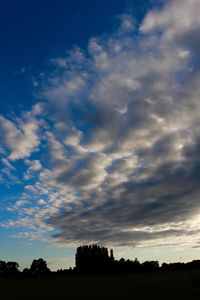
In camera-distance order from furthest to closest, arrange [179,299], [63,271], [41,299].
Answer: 1. [63,271]
2. [41,299]
3. [179,299]

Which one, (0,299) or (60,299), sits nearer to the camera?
(60,299)

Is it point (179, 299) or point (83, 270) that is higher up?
point (83, 270)

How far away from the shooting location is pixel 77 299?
40.3m

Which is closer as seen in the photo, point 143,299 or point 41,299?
point 143,299

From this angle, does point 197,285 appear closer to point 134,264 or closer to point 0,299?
point 0,299

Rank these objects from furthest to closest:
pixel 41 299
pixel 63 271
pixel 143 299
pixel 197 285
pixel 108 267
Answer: pixel 108 267, pixel 63 271, pixel 197 285, pixel 41 299, pixel 143 299

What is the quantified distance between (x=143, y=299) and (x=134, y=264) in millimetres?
164887

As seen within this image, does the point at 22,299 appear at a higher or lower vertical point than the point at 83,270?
lower

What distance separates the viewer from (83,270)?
19638 centimetres

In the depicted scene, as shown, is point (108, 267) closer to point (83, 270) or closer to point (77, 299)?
point (83, 270)

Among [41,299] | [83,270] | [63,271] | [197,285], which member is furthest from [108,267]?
[41,299]

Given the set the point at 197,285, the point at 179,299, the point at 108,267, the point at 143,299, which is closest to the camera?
the point at 179,299

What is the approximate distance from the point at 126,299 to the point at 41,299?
10063mm

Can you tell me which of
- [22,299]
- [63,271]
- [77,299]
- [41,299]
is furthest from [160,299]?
[63,271]
